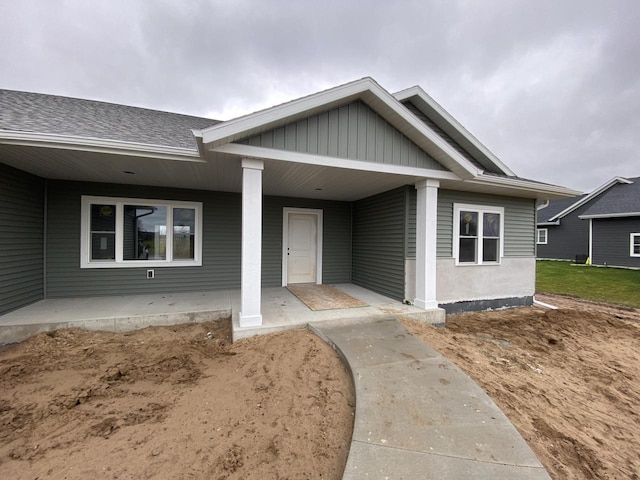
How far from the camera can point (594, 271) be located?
12508mm

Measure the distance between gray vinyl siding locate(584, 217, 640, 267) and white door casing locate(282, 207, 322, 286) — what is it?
1677 cm

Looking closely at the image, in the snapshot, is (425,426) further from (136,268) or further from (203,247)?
(136,268)

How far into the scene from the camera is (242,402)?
2.60 m

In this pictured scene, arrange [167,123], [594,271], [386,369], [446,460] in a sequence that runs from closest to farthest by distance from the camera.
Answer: [446,460], [386,369], [167,123], [594,271]

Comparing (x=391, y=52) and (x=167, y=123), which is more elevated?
(x=391, y=52)

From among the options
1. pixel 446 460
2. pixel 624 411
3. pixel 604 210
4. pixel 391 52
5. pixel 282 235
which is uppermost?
pixel 391 52

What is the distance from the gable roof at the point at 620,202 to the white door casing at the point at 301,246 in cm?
1647

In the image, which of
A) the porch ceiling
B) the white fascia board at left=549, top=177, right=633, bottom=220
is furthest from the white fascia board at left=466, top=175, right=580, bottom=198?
the white fascia board at left=549, top=177, right=633, bottom=220

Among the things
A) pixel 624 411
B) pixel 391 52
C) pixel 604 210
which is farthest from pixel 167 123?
pixel 604 210

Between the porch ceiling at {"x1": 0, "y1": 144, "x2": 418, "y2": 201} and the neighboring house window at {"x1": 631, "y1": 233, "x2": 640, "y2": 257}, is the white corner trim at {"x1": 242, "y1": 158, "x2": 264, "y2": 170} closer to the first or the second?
the porch ceiling at {"x1": 0, "y1": 144, "x2": 418, "y2": 201}

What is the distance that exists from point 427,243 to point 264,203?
400 cm

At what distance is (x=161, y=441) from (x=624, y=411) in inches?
171

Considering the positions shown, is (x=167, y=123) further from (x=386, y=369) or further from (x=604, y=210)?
(x=604, y=210)

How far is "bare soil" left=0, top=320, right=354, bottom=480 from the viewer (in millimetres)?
1883
